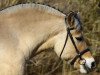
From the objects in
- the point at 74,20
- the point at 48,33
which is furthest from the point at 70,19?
the point at 48,33

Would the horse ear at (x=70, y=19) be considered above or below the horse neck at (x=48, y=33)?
above

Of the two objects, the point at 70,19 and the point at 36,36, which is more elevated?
the point at 70,19

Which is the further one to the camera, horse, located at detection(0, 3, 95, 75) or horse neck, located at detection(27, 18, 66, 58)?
horse neck, located at detection(27, 18, 66, 58)

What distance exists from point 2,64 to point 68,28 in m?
1.07

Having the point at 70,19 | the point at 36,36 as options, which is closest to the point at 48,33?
the point at 36,36

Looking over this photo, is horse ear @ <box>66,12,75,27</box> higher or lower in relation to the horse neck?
higher

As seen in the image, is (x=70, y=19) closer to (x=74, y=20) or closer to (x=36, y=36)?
(x=74, y=20)

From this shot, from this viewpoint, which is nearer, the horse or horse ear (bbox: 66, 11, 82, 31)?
the horse

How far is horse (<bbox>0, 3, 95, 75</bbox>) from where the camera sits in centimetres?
518

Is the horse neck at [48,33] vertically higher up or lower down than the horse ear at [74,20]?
lower down

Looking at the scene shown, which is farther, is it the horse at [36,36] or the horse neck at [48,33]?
the horse neck at [48,33]

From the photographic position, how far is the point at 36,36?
5.39 meters

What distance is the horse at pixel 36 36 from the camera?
518cm

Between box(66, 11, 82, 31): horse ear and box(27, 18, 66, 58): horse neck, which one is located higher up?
box(66, 11, 82, 31): horse ear
